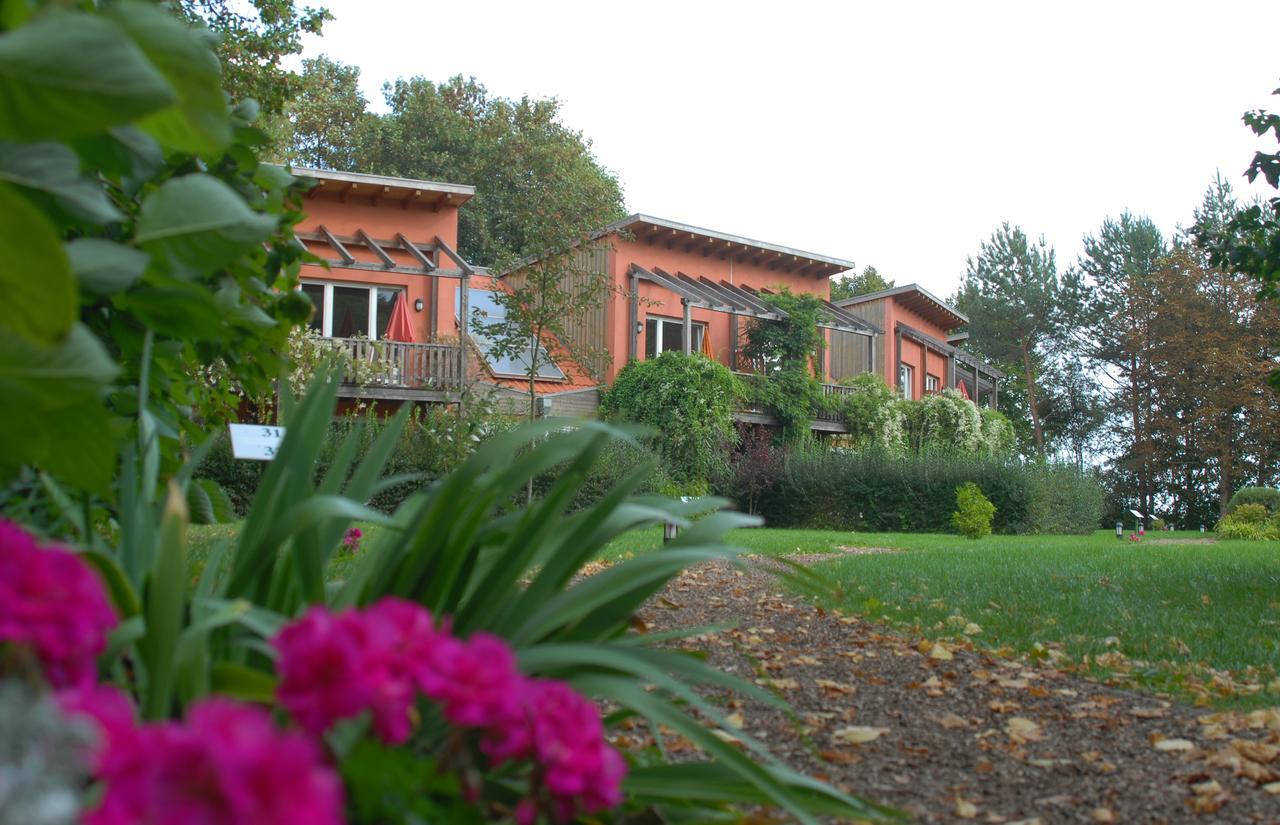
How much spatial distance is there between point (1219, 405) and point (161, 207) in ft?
125

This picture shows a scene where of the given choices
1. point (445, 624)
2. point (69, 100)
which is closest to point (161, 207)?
point (69, 100)

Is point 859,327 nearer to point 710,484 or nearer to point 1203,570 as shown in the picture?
point 710,484

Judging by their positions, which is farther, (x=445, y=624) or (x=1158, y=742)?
(x=1158, y=742)

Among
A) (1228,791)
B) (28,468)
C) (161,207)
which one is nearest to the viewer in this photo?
(161,207)

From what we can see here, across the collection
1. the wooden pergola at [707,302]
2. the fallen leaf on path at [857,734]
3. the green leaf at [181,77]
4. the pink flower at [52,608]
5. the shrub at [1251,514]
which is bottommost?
the fallen leaf on path at [857,734]

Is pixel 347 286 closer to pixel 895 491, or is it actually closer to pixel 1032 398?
pixel 895 491

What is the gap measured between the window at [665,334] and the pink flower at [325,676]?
20237mm

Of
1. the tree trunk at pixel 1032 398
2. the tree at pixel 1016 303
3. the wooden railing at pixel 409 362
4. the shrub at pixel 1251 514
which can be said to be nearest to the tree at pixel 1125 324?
the tree at pixel 1016 303

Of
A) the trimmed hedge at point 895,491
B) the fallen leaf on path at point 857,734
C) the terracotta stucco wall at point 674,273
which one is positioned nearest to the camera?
the fallen leaf on path at point 857,734

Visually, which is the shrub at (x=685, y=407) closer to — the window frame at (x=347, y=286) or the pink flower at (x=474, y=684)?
the window frame at (x=347, y=286)

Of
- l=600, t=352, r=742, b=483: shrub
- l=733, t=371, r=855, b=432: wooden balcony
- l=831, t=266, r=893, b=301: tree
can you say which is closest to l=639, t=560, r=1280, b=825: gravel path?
l=600, t=352, r=742, b=483: shrub

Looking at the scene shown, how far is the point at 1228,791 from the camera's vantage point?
2.64m

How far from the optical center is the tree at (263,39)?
11.1 m

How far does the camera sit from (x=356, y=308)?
17.9 metres
